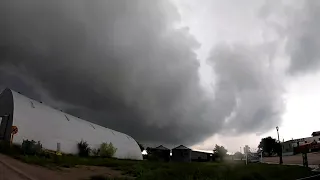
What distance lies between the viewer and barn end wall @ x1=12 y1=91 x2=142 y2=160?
36.2 m

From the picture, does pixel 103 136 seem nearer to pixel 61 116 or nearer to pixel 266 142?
pixel 61 116

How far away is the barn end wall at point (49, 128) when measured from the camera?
36156 mm

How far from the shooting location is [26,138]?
3531 cm

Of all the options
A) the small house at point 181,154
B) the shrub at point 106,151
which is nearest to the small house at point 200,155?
the small house at point 181,154

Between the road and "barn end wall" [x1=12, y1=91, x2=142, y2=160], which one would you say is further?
"barn end wall" [x1=12, y1=91, x2=142, y2=160]

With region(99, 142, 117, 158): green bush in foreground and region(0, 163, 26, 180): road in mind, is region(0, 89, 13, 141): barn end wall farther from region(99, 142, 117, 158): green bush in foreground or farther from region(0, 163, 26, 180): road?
region(0, 163, 26, 180): road

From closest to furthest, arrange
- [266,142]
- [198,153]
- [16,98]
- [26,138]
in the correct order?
[26,138] < [16,98] < [198,153] < [266,142]

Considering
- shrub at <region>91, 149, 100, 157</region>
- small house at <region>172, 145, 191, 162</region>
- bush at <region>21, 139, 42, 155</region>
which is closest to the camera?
bush at <region>21, 139, 42, 155</region>

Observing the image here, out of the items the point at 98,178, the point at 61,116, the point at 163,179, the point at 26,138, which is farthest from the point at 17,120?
the point at 163,179

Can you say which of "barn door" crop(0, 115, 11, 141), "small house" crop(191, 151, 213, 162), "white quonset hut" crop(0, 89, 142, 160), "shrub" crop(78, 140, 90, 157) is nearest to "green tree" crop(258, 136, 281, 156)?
"small house" crop(191, 151, 213, 162)

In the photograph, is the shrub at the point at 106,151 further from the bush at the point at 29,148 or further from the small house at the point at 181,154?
the small house at the point at 181,154

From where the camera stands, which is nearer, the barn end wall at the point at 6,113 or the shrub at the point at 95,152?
the barn end wall at the point at 6,113

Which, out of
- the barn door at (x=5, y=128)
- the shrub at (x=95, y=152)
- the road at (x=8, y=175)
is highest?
the barn door at (x=5, y=128)

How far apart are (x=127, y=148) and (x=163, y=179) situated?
50.0 metres
